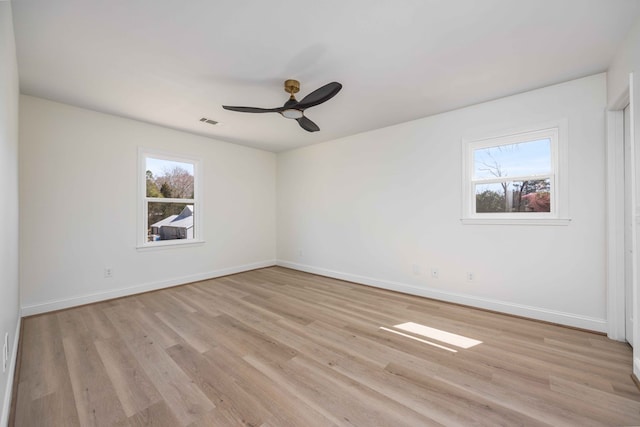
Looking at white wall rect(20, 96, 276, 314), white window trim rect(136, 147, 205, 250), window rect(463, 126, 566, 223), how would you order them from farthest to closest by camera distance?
white window trim rect(136, 147, 205, 250) < white wall rect(20, 96, 276, 314) < window rect(463, 126, 566, 223)

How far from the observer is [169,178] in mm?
4305

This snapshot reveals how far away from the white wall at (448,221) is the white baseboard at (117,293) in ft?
5.05

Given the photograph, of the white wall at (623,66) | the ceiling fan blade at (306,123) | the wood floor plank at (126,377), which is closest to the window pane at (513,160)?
the white wall at (623,66)

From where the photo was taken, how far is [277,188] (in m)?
5.95

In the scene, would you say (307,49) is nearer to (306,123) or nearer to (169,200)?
(306,123)

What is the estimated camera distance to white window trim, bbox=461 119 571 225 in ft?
9.04

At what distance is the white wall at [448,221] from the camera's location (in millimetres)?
2656

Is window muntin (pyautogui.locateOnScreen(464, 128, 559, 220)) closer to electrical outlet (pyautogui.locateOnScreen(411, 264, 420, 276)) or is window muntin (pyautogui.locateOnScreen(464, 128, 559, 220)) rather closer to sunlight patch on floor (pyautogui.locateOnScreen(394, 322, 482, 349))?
electrical outlet (pyautogui.locateOnScreen(411, 264, 420, 276))

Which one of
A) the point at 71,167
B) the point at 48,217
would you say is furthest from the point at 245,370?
the point at 71,167

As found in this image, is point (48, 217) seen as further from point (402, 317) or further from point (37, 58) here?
point (402, 317)

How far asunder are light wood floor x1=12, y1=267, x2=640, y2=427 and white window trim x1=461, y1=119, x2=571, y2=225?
3.62 ft

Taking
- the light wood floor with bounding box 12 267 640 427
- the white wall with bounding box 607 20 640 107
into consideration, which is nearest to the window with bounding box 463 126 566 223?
the white wall with bounding box 607 20 640 107

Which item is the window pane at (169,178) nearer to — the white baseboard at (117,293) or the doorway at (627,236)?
the white baseboard at (117,293)

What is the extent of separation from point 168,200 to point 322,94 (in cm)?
323
